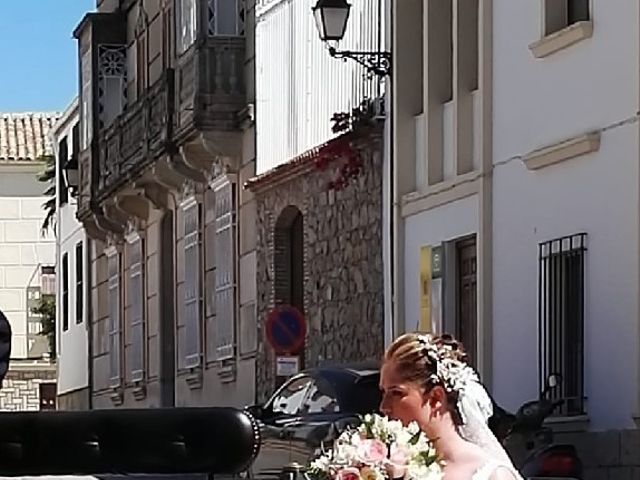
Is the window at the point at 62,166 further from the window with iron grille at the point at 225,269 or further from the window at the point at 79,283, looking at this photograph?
the window with iron grille at the point at 225,269

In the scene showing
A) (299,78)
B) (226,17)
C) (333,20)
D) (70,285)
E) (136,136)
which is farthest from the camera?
(70,285)

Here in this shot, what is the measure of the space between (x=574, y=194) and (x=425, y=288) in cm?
483

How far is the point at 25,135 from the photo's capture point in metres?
64.9

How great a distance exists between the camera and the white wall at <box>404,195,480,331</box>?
2056 cm

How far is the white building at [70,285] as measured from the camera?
44281mm

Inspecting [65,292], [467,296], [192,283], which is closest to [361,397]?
[467,296]

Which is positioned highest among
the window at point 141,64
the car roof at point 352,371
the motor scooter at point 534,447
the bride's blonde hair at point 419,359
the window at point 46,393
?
the window at point 141,64

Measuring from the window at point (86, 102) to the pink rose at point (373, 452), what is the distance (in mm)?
33510

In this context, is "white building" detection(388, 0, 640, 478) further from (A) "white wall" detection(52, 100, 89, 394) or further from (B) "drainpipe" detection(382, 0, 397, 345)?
(A) "white wall" detection(52, 100, 89, 394)

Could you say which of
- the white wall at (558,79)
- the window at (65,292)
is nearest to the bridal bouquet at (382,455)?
the white wall at (558,79)

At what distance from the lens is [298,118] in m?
26.5

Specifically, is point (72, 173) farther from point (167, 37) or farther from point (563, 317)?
point (563, 317)

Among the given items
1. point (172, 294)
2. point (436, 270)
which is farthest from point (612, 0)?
point (172, 294)

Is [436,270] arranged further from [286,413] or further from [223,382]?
[223,382]
